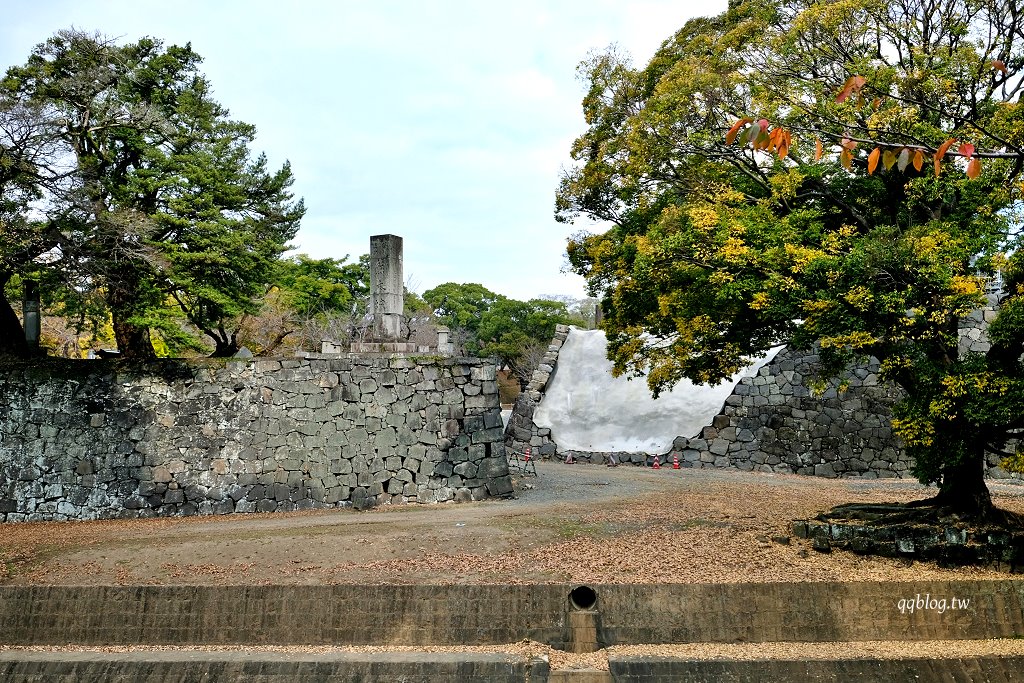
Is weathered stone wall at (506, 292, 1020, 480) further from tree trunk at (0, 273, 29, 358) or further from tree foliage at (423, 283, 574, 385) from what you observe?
tree foliage at (423, 283, 574, 385)

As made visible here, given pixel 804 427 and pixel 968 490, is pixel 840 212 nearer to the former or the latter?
pixel 968 490

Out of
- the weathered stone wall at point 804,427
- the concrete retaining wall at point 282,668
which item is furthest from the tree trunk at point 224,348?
the weathered stone wall at point 804,427

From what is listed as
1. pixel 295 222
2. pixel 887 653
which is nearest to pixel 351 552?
pixel 887 653

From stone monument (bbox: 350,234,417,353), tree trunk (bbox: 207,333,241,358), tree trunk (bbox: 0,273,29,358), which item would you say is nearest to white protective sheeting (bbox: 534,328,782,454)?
stone monument (bbox: 350,234,417,353)

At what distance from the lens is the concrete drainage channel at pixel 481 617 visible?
766 cm

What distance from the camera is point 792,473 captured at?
57.7 ft

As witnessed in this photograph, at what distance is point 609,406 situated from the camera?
2086cm

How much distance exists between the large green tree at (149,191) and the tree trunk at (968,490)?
1022 centimetres

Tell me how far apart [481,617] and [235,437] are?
6168mm

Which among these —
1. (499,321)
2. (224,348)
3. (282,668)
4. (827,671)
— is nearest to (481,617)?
(282,668)

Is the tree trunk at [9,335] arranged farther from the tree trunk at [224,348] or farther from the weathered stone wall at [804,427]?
the weathered stone wall at [804,427]

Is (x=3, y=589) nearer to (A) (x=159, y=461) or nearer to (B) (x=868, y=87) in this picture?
(A) (x=159, y=461)

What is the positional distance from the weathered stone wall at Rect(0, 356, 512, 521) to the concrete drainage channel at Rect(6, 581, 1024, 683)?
410 centimetres

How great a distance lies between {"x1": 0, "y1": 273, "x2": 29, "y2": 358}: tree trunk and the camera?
1246 centimetres
